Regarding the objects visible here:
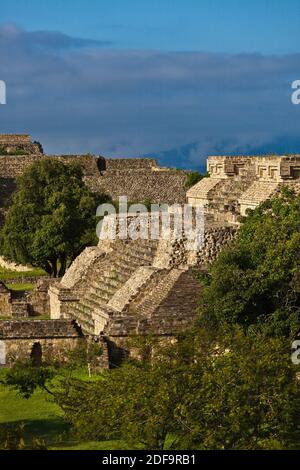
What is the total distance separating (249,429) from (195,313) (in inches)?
249

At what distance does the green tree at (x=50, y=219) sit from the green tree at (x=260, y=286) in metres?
15.4

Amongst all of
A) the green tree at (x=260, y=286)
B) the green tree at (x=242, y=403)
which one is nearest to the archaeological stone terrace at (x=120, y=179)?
the green tree at (x=260, y=286)

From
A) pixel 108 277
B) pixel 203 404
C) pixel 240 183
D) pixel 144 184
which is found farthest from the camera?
pixel 144 184

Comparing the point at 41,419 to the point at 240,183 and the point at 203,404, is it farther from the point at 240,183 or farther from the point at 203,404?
the point at 240,183

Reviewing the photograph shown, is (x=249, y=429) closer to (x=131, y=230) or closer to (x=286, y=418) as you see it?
(x=286, y=418)

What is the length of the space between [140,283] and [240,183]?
6.72 metres

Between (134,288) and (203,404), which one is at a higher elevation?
(134,288)

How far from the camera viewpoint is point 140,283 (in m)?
22.4

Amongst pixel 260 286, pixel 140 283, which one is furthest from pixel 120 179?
pixel 260 286

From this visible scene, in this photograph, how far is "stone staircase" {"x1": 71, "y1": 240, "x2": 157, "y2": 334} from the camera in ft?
78.5

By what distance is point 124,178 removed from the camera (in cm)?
5994

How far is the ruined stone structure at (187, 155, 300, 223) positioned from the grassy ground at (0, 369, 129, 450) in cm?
770

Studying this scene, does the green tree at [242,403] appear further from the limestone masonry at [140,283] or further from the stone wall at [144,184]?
the stone wall at [144,184]

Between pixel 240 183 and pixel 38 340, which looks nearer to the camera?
pixel 38 340
